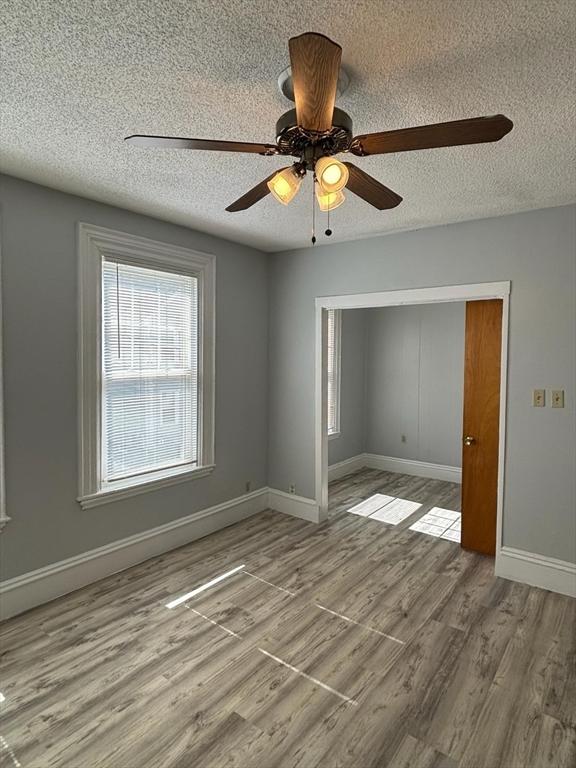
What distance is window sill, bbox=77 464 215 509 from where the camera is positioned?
302cm

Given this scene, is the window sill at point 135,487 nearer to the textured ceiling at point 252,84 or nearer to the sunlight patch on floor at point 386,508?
the sunlight patch on floor at point 386,508

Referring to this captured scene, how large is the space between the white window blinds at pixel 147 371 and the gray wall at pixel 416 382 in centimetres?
323

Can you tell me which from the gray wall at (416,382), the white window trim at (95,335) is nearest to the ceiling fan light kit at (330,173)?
the white window trim at (95,335)

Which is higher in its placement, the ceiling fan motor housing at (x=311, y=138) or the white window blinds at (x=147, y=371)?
the ceiling fan motor housing at (x=311, y=138)

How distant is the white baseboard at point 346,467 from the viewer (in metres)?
5.72

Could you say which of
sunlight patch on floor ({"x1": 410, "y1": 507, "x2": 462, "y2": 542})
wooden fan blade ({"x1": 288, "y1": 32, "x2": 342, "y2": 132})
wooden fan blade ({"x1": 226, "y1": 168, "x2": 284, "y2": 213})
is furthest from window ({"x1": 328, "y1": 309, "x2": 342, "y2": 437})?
wooden fan blade ({"x1": 288, "y1": 32, "x2": 342, "y2": 132})

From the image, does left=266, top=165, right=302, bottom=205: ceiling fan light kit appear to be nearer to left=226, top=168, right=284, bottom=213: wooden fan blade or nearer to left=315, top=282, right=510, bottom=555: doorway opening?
left=226, top=168, right=284, bottom=213: wooden fan blade

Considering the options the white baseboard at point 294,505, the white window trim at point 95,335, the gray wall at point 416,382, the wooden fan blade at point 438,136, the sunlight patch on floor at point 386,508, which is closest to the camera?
the wooden fan blade at point 438,136

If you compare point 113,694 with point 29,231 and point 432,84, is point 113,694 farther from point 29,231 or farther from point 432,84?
point 432,84

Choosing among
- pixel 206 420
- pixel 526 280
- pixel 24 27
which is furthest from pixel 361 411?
pixel 24 27

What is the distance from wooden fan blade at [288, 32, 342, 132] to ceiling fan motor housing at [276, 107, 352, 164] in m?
0.06

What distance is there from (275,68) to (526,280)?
234 centimetres

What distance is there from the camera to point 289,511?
174 inches

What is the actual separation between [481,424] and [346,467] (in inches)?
103
